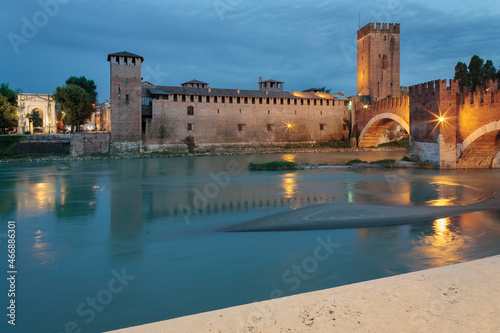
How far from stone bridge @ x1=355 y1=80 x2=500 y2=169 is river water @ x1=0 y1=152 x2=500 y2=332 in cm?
506

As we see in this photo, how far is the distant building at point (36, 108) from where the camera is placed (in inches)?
1513

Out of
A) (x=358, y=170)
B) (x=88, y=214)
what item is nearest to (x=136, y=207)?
(x=88, y=214)

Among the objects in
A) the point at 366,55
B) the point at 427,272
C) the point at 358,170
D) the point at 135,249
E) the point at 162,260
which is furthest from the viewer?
the point at 366,55

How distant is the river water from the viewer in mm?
4574

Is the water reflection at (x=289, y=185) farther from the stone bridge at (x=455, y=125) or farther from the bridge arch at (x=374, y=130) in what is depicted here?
the bridge arch at (x=374, y=130)

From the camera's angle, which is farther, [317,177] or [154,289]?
[317,177]

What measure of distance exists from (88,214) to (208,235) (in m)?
4.05

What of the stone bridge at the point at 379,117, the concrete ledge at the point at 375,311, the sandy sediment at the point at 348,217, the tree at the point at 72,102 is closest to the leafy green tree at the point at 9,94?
the tree at the point at 72,102

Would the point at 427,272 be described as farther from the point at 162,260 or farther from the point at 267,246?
the point at 162,260

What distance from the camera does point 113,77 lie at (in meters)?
31.2

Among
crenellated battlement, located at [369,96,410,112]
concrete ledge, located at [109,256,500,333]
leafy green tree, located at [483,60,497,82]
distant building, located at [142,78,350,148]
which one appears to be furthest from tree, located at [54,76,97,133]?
concrete ledge, located at [109,256,500,333]

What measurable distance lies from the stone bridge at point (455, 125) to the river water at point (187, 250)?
5.06m

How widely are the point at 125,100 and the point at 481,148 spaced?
25.4 m

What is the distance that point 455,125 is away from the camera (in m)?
18.3
